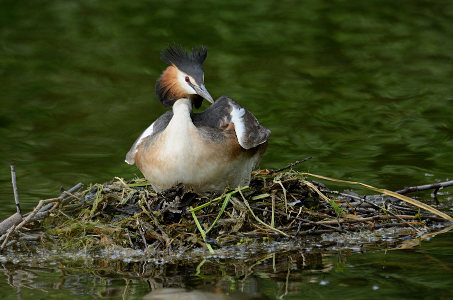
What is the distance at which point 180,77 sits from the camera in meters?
7.57

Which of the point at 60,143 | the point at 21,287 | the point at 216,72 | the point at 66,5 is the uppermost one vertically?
the point at 66,5

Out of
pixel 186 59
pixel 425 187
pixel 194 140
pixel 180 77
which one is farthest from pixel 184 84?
pixel 425 187

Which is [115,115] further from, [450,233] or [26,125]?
[450,233]

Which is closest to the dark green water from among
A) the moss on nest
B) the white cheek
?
the moss on nest

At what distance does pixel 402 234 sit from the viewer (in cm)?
693

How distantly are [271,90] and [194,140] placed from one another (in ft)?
19.4

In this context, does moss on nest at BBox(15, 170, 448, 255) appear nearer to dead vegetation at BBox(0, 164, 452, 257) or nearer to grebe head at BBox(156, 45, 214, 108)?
dead vegetation at BBox(0, 164, 452, 257)

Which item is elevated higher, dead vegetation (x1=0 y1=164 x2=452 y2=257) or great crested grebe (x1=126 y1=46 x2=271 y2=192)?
great crested grebe (x1=126 y1=46 x2=271 y2=192)

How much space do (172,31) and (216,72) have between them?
7.74ft

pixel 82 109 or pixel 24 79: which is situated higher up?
pixel 24 79

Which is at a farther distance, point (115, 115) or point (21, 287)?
point (115, 115)

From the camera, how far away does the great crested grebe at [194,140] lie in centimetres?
A: 697

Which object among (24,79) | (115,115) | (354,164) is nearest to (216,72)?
(115,115)

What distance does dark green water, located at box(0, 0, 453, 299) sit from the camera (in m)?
8.63
